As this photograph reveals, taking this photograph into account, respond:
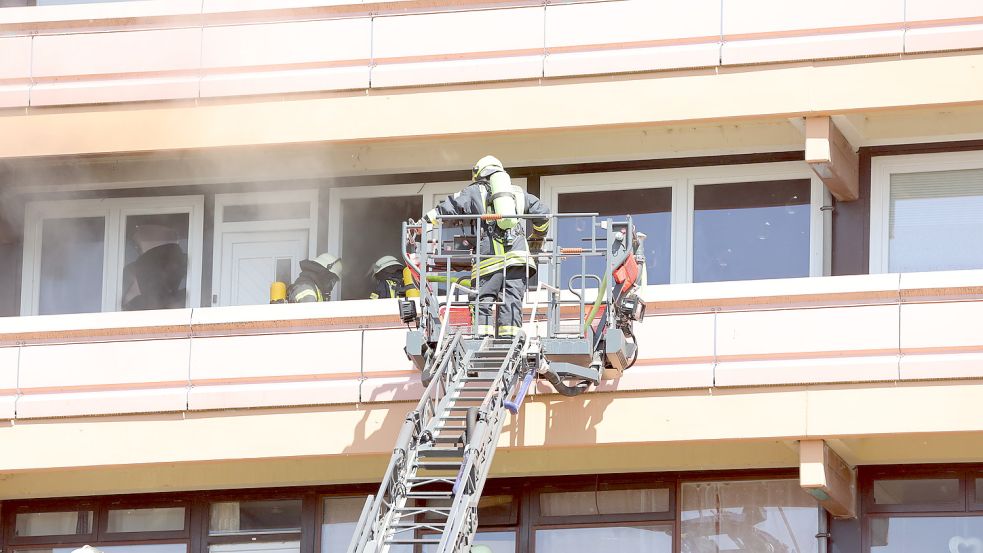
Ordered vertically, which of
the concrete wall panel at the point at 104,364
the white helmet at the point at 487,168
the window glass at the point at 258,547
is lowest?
the window glass at the point at 258,547

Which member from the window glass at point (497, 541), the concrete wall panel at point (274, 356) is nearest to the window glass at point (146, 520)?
the concrete wall panel at point (274, 356)

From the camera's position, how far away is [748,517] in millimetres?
17672

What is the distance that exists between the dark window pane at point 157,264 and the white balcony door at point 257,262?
1.37 ft

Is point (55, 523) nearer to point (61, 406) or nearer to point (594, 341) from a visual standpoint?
point (61, 406)

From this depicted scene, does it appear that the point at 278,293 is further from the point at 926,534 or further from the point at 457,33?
the point at 926,534

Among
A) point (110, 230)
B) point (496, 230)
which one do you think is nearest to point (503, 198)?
point (496, 230)

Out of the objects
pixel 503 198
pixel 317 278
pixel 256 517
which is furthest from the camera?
pixel 317 278

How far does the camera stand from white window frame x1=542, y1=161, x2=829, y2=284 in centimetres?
1856

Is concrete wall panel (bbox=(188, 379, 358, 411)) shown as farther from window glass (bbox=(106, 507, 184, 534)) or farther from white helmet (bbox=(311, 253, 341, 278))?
white helmet (bbox=(311, 253, 341, 278))

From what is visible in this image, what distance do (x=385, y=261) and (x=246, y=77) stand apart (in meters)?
2.09

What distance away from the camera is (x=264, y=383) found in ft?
58.3

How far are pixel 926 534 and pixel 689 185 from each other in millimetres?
3899

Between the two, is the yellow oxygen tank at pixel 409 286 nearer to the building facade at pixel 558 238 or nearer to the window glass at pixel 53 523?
the building facade at pixel 558 238

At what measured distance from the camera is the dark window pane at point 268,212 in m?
19.9
